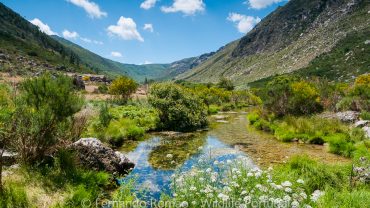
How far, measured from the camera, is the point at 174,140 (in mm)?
27656

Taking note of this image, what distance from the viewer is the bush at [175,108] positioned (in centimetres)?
3456

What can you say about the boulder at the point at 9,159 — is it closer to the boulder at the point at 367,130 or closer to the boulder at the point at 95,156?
the boulder at the point at 95,156

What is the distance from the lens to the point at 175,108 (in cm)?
3441

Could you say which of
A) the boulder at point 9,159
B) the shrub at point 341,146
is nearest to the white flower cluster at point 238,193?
the boulder at point 9,159

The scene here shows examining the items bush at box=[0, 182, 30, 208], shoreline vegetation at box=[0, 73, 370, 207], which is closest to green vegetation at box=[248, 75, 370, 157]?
shoreline vegetation at box=[0, 73, 370, 207]

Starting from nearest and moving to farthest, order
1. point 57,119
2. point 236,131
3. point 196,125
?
1. point 57,119
2. point 236,131
3. point 196,125

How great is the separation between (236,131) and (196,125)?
4.44 meters

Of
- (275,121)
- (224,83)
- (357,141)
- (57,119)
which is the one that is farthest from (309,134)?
(224,83)

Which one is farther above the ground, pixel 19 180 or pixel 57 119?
pixel 57 119

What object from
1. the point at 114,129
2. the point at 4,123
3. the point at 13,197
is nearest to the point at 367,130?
the point at 114,129

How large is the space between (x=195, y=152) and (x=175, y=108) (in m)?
13.2

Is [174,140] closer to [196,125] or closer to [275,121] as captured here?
[196,125]

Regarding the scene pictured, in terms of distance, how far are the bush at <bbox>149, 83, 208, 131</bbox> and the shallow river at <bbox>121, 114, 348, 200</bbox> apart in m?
3.64

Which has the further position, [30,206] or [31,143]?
[31,143]
